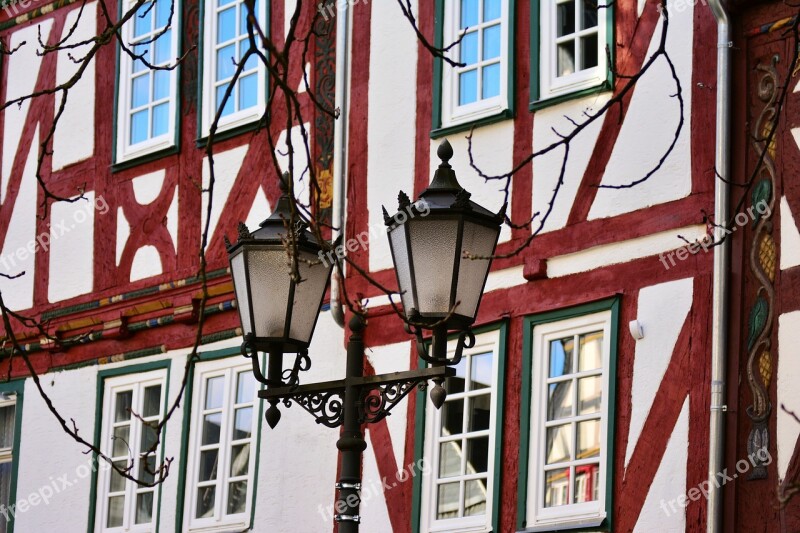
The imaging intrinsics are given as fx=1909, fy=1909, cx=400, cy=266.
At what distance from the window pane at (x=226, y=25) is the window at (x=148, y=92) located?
44 centimetres

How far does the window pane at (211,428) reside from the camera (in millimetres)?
14320

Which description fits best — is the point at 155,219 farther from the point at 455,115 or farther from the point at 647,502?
the point at 647,502

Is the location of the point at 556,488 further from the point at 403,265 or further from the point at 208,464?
the point at 403,265

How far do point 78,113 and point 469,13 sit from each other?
442cm

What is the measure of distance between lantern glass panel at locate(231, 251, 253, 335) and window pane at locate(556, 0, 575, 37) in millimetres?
4818

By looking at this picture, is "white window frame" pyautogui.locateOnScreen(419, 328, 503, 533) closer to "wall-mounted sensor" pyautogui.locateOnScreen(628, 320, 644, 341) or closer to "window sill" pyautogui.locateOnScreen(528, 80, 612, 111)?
"wall-mounted sensor" pyautogui.locateOnScreen(628, 320, 644, 341)

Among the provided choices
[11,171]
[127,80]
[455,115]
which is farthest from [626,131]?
[11,171]

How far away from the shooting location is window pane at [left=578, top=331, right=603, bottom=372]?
38.6ft

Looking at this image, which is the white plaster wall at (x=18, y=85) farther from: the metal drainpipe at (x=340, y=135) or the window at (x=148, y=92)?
the metal drainpipe at (x=340, y=135)

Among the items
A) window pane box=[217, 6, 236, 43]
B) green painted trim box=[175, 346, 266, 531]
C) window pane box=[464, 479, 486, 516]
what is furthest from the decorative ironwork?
window pane box=[217, 6, 236, 43]

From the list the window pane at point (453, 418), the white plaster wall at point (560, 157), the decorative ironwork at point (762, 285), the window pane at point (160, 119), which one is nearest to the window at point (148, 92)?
the window pane at point (160, 119)

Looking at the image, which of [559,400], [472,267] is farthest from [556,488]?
[472,267]

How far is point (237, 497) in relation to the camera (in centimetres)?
1399

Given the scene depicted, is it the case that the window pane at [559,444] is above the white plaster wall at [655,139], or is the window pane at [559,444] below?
below
